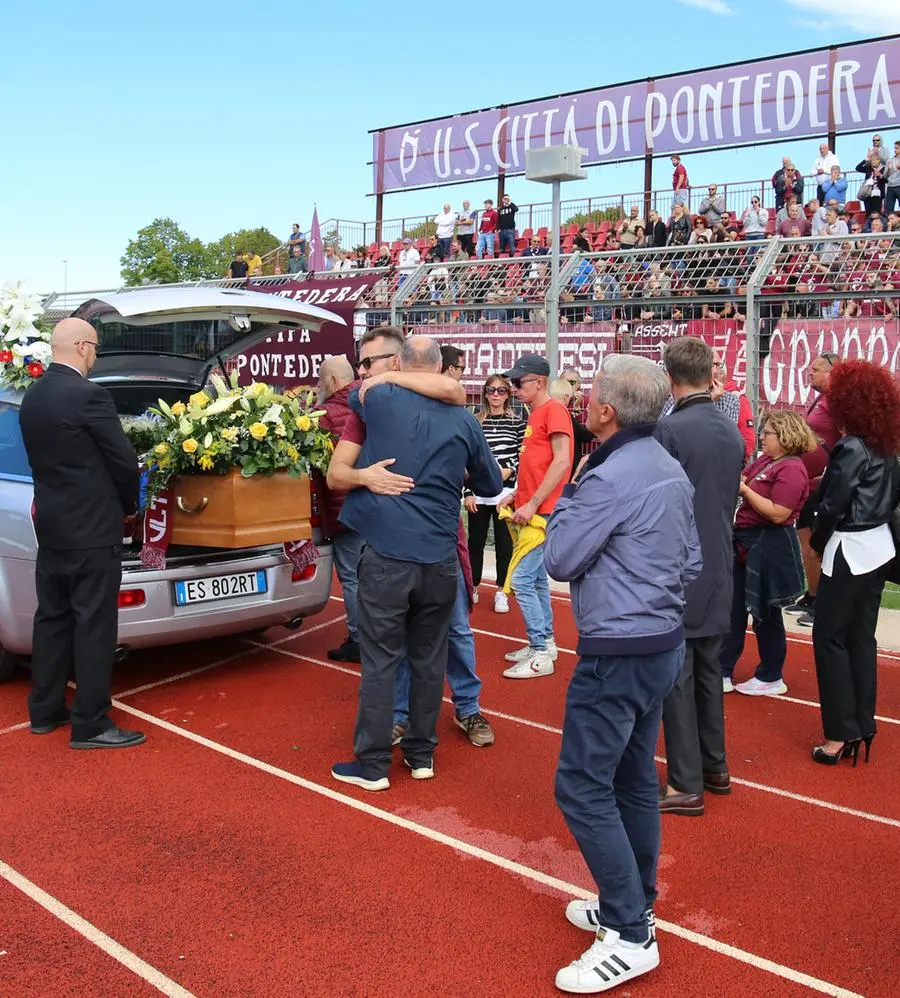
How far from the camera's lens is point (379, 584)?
15.1 feet

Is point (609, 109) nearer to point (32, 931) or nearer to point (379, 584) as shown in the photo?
point (379, 584)

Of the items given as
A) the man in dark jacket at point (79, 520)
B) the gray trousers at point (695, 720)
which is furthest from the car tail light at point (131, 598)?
the gray trousers at point (695, 720)

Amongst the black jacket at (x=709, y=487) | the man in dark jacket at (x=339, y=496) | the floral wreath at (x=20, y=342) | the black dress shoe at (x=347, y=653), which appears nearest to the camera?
the black jacket at (x=709, y=487)

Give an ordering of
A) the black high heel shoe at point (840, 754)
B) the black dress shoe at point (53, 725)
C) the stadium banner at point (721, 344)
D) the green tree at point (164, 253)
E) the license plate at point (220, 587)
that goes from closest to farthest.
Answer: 1. the black high heel shoe at point (840, 754)
2. the black dress shoe at point (53, 725)
3. the license plate at point (220, 587)
4. the stadium banner at point (721, 344)
5. the green tree at point (164, 253)

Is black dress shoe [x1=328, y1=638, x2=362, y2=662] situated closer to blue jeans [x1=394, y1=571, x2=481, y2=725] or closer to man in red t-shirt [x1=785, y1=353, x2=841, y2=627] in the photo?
blue jeans [x1=394, y1=571, x2=481, y2=725]

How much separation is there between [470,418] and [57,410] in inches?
79.8

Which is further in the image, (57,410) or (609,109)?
(609,109)

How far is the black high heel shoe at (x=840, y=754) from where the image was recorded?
5285 mm

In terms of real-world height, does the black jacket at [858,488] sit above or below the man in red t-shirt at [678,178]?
below

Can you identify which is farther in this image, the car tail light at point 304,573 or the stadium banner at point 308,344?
the stadium banner at point 308,344

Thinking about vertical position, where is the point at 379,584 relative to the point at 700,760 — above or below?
above

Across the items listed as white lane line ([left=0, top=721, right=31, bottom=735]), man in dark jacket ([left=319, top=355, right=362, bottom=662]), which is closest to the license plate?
man in dark jacket ([left=319, top=355, right=362, bottom=662])

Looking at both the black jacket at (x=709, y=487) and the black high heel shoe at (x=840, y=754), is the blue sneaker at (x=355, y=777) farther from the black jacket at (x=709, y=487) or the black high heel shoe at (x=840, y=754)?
the black high heel shoe at (x=840, y=754)

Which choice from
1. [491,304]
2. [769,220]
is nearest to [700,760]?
[491,304]
